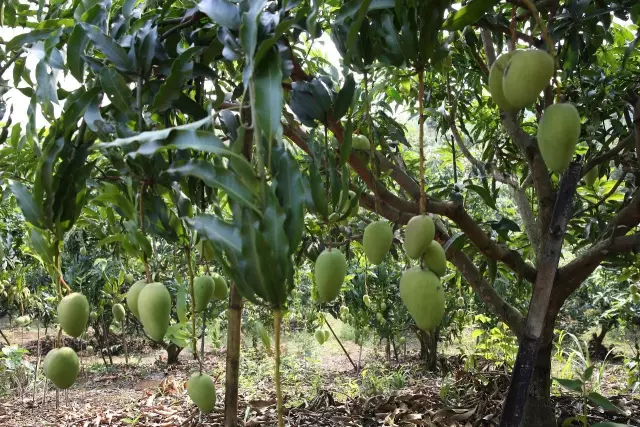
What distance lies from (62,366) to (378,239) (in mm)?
524

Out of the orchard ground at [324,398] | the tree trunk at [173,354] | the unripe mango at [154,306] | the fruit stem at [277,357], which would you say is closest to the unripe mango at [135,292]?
the unripe mango at [154,306]

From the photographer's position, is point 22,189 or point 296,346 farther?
point 296,346

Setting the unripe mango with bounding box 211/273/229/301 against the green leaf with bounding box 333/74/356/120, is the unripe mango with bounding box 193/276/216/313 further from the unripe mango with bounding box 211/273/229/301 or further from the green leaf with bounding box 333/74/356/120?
the green leaf with bounding box 333/74/356/120

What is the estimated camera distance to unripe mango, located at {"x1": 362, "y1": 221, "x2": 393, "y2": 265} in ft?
2.78

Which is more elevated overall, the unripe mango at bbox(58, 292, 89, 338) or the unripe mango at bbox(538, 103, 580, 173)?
the unripe mango at bbox(538, 103, 580, 173)

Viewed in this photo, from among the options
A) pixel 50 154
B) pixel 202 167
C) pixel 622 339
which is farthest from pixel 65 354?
pixel 622 339

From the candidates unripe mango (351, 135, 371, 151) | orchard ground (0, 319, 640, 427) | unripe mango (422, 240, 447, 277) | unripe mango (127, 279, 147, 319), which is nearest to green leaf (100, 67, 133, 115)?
unripe mango (127, 279, 147, 319)

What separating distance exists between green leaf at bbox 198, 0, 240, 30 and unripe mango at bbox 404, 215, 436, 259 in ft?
1.19

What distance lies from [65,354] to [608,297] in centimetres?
661

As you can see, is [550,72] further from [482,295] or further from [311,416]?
[311,416]

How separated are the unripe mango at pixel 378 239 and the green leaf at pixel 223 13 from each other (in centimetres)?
38

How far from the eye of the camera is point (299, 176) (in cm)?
53

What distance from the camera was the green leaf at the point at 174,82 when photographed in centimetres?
65

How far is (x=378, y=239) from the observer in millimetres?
846
